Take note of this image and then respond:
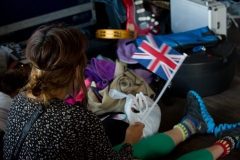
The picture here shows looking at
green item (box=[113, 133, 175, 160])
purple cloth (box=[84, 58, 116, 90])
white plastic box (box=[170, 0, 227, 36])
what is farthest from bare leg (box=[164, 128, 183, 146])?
white plastic box (box=[170, 0, 227, 36])

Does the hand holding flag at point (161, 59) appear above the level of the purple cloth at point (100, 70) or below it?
above

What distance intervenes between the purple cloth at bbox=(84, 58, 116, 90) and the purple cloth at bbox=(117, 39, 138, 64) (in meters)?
0.12

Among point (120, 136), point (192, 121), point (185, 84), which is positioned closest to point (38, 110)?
point (120, 136)

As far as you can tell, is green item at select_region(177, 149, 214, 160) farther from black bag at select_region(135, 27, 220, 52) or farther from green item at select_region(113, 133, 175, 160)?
black bag at select_region(135, 27, 220, 52)

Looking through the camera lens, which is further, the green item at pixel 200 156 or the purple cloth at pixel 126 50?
the purple cloth at pixel 126 50

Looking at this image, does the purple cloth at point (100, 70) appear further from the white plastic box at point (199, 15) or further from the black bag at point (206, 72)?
the white plastic box at point (199, 15)

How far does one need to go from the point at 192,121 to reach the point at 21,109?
3.21 feet

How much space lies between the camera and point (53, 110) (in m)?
1.05

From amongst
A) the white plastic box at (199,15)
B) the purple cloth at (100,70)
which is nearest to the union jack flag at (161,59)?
the purple cloth at (100,70)

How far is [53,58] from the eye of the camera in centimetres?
103

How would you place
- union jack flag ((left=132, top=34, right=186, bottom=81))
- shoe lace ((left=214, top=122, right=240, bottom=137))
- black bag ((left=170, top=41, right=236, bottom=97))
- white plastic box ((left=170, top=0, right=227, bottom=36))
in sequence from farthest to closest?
1. white plastic box ((left=170, top=0, right=227, bottom=36))
2. black bag ((left=170, top=41, right=236, bottom=97))
3. shoe lace ((left=214, top=122, right=240, bottom=137))
4. union jack flag ((left=132, top=34, right=186, bottom=81))

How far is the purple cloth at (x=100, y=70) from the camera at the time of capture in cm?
219

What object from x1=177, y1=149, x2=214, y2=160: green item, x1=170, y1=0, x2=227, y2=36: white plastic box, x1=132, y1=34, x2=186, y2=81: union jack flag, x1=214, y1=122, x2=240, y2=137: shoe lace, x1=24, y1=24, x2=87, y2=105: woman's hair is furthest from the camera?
x1=170, y1=0, x2=227, y2=36: white plastic box

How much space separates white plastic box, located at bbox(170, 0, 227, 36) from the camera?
230cm
